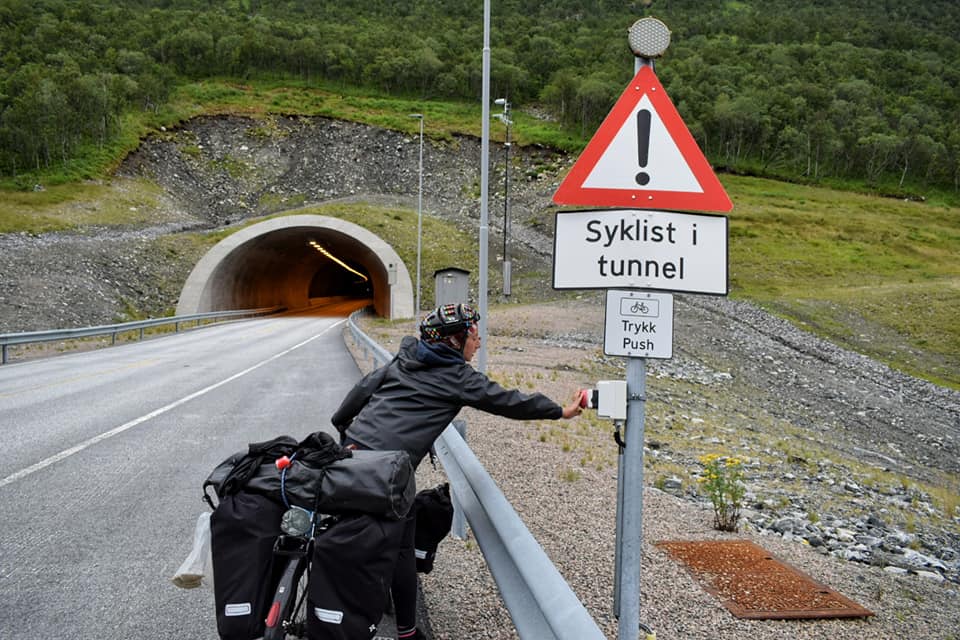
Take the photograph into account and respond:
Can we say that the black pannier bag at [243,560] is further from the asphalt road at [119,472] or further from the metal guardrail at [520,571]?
the asphalt road at [119,472]

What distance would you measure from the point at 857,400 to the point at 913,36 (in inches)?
7693

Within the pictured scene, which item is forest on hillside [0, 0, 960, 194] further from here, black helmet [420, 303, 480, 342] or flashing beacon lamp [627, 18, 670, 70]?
flashing beacon lamp [627, 18, 670, 70]

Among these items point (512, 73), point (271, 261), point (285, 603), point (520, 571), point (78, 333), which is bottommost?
point (78, 333)

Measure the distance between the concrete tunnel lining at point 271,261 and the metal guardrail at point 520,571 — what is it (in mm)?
34108

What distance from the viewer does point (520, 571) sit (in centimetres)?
251

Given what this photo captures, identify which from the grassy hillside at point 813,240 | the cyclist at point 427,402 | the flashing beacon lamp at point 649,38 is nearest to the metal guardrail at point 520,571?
the cyclist at point 427,402

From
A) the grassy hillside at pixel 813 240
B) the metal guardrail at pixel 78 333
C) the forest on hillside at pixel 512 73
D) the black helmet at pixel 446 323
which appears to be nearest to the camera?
the black helmet at pixel 446 323

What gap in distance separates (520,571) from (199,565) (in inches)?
51.7

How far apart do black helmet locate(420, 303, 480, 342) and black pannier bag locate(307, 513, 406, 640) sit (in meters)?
1.16

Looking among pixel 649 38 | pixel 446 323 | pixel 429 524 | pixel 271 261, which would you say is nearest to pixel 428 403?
pixel 446 323

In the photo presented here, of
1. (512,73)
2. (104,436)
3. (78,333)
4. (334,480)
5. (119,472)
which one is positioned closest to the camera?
(334,480)

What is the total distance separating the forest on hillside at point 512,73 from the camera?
72938 millimetres

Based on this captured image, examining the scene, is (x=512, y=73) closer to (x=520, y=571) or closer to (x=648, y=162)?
(x=648, y=162)

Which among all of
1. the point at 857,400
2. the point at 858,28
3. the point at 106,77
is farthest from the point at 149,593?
the point at 858,28
